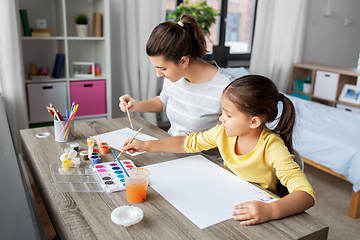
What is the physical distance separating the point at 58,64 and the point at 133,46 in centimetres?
75

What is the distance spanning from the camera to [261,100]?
3.18ft

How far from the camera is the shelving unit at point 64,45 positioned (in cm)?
259

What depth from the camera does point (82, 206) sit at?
2.79ft

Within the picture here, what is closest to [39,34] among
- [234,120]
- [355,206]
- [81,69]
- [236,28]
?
[81,69]

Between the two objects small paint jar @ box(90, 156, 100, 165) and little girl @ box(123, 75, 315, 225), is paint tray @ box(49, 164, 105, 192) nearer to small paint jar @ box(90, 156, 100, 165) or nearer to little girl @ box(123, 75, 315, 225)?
small paint jar @ box(90, 156, 100, 165)

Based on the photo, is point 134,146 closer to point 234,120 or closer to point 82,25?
point 234,120

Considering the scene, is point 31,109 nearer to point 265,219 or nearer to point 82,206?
point 82,206

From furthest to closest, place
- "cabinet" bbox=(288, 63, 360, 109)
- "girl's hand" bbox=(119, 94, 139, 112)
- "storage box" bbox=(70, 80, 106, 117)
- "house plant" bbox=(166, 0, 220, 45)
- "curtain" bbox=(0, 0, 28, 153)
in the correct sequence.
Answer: "cabinet" bbox=(288, 63, 360, 109) < "house plant" bbox=(166, 0, 220, 45) < "storage box" bbox=(70, 80, 106, 117) < "curtain" bbox=(0, 0, 28, 153) < "girl's hand" bbox=(119, 94, 139, 112)

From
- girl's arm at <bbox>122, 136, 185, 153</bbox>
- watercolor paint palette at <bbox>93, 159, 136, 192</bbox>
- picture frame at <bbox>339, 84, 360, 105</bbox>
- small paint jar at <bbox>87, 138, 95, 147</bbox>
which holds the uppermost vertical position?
girl's arm at <bbox>122, 136, 185, 153</bbox>

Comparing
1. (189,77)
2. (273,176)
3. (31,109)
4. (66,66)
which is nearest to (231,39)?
(66,66)

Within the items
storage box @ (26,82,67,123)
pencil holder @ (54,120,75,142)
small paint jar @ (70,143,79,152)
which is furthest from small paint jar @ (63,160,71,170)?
storage box @ (26,82,67,123)

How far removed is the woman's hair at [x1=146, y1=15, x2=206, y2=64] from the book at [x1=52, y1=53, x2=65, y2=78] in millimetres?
1560

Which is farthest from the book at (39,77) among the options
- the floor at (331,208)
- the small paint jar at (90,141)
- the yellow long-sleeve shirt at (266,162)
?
the yellow long-sleeve shirt at (266,162)

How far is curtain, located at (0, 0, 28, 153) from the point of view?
7.27ft
